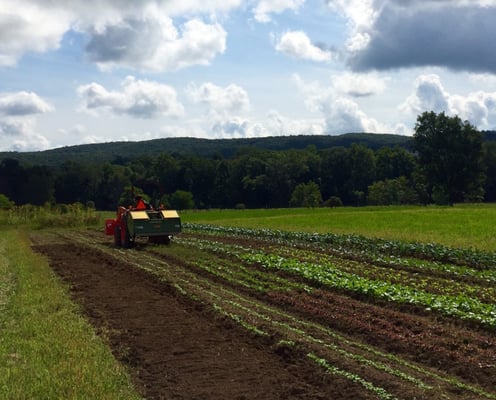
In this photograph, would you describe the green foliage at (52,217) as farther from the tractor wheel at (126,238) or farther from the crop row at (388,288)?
the crop row at (388,288)

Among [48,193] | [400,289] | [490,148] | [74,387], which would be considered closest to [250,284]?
[400,289]

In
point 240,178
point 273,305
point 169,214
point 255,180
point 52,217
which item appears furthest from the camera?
point 240,178

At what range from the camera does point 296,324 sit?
11016 millimetres

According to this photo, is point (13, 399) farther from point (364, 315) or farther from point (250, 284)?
point (250, 284)

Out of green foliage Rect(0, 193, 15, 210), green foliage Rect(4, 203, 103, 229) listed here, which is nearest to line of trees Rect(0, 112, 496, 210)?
green foliage Rect(0, 193, 15, 210)

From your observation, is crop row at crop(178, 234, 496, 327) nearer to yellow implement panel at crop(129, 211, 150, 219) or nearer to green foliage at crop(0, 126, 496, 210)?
yellow implement panel at crop(129, 211, 150, 219)

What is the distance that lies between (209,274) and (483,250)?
1189 centimetres

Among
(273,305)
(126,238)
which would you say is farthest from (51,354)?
(126,238)

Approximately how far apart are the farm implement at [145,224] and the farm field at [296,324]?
11.8 ft

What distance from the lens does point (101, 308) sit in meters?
12.8

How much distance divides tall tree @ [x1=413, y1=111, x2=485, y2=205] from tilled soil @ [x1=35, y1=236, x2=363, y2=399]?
7308 cm

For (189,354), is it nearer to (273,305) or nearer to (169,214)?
(273,305)

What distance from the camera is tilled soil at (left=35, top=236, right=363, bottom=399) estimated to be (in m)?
7.65

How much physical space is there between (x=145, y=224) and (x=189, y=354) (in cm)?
1573
